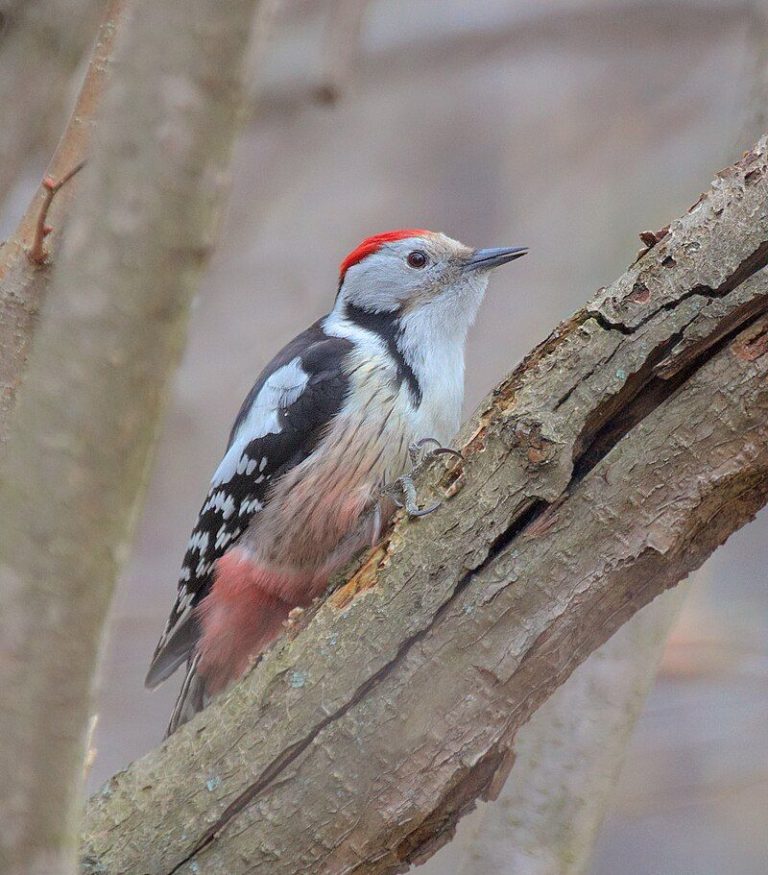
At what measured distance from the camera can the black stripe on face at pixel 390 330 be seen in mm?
3672

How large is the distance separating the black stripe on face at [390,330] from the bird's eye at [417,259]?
0.23 m

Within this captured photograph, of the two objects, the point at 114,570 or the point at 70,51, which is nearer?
the point at 114,570

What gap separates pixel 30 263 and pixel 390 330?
5.15ft

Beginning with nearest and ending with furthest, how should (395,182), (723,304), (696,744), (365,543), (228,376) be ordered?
(723,304) < (365,543) < (696,744) < (228,376) < (395,182)

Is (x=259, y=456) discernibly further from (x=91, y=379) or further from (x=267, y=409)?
(x=91, y=379)

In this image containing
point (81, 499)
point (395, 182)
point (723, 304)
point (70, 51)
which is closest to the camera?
point (81, 499)

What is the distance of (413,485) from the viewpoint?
274 centimetres

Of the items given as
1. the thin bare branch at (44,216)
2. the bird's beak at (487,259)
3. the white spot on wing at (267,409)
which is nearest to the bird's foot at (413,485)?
the white spot on wing at (267,409)

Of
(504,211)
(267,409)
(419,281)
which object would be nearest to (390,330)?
(419,281)

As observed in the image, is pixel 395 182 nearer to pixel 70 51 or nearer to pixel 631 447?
pixel 70 51

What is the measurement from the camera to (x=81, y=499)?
1465 millimetres

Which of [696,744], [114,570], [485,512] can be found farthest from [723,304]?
[696,744]

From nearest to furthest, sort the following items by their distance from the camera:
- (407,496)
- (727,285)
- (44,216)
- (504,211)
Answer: (727,285), (44,216), (407,496), (504,211)

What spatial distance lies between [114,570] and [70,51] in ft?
5.92
